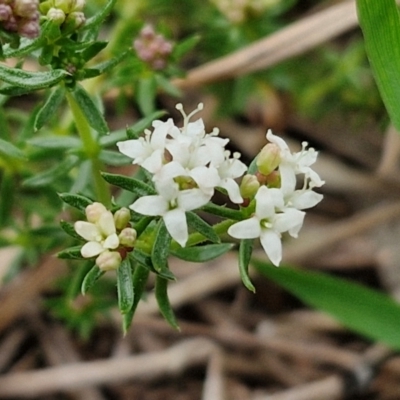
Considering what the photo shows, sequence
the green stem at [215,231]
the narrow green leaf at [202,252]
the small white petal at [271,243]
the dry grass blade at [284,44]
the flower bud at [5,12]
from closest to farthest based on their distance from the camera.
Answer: the flower bud at [5,12] < the small white petal at [271,243] < the green stem at [215,231] < the narrow green leaf at [202,252] < the dry grass blade at [284,44]

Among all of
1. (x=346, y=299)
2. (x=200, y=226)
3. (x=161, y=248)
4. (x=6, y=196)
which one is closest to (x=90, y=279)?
(x=161, y=248)

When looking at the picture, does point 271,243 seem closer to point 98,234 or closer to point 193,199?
point 193,199

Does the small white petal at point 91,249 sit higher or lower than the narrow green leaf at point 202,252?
higher

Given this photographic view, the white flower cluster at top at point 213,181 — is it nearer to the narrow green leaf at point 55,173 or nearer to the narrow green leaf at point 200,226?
the narrow green leaf at point 200,226

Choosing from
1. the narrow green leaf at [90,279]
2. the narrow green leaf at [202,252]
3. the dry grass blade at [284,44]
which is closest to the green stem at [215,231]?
the narrow green leaf at [202,252]

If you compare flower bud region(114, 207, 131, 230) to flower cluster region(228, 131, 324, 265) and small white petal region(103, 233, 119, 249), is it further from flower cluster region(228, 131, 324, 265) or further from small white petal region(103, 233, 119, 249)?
flower cluster region(228, 131, 324, 265)

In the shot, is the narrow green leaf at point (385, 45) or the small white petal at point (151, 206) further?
the narrow green leaf at point (385, 45)
